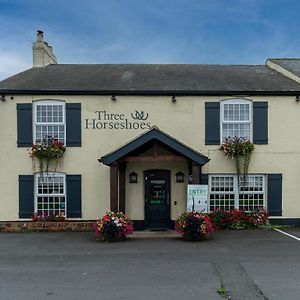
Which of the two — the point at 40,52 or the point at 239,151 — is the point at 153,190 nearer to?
the point at 239,151

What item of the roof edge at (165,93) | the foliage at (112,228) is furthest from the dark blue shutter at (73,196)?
the roof edge at (165,93)

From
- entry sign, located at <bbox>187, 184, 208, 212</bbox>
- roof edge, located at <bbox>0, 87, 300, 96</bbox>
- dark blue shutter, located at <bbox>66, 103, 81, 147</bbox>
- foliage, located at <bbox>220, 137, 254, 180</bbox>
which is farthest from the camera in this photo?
dark blue shutter, located at <bbox>66, 103, 81, 147</bbox>

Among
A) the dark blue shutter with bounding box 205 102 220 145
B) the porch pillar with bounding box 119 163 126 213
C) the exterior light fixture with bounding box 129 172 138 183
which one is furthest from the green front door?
the dark blue shutter with bounding box 205 102 220 145

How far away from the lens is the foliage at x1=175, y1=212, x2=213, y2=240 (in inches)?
505

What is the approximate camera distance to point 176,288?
25.0 feet

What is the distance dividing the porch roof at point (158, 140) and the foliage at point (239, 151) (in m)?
1.78

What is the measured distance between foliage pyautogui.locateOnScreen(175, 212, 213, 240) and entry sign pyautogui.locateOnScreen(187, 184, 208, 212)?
596mm

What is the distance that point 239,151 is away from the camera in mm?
15633

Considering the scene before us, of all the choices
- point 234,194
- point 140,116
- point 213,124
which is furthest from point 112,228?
point 213,124

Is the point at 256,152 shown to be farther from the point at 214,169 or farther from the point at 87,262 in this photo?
the point at 87,262

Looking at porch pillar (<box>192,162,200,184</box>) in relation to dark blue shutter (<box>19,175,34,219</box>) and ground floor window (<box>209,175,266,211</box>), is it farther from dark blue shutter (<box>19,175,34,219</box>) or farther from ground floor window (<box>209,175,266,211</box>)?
dark blue shutter (<box>19,175,34,219</box>)

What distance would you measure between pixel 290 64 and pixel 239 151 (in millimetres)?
6473

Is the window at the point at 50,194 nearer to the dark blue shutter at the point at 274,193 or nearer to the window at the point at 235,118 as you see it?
the window at the point at 235,118

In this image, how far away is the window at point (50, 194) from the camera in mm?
15852
